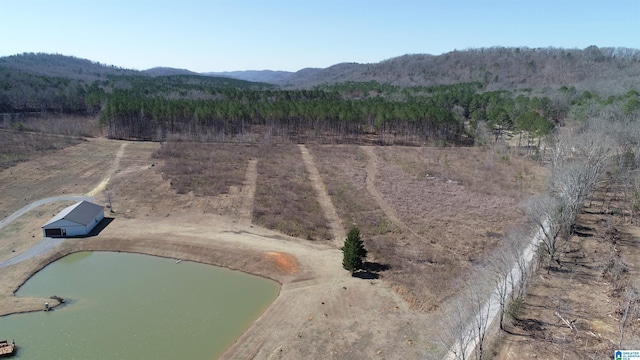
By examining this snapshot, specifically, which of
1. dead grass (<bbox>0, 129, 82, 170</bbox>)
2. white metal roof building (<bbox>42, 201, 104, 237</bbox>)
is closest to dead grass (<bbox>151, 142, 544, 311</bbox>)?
white metal roof building (<bbox>42, 201, 104, 237</bbox>)

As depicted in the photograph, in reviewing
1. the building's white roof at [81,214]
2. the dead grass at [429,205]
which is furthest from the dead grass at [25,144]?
the dead grass at [429,205]

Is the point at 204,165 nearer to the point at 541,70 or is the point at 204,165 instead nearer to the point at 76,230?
the point at 76,230

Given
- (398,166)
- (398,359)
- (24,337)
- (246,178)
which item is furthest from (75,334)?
(398,166)

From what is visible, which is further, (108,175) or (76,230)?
(108,175)

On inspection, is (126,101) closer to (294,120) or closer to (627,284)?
(294,120)

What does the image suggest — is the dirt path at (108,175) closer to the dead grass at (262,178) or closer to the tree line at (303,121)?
the dead grass at (262,178)

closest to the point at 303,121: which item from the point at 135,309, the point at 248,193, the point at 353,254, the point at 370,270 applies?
the point at 248,193

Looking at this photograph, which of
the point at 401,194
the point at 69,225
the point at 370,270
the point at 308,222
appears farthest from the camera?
the point at 401,194

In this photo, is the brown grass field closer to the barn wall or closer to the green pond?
the barn wall
